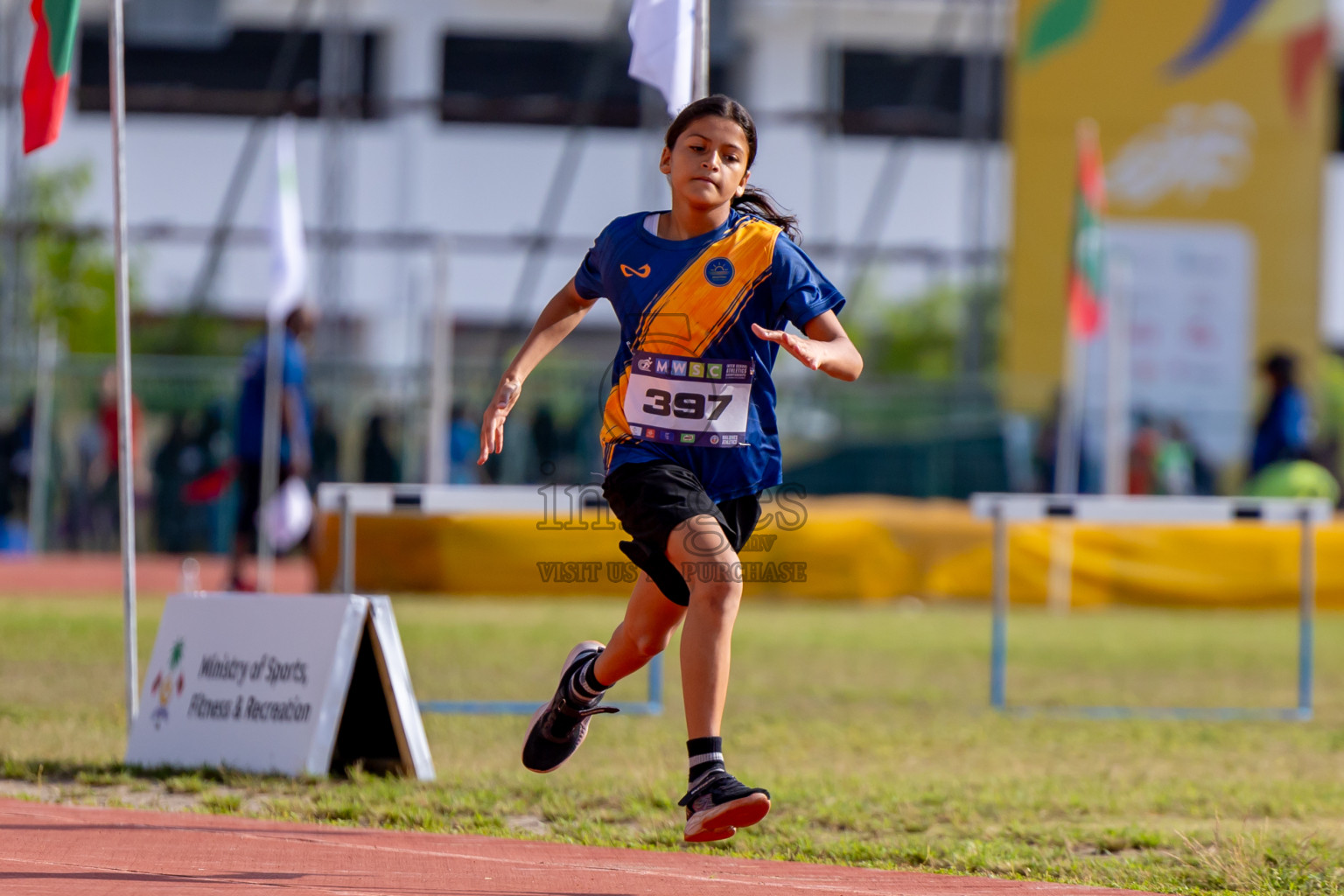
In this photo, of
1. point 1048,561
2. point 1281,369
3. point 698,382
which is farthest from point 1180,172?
point 698,382

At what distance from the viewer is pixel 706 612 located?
418cm

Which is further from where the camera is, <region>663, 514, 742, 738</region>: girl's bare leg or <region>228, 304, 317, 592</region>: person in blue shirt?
<region>228, 304, 317, 592</region>: person in blue shirt

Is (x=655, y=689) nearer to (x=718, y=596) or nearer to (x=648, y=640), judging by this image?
(x=648, y=640)

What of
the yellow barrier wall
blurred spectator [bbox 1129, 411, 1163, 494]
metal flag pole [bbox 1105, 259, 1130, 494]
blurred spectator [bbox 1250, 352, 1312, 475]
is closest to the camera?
blurred spectator [bbox 1250, 352, 1312, 475]

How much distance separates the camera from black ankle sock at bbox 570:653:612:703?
4.75m

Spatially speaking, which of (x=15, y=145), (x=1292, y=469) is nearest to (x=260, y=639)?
(x=1292, y=469)

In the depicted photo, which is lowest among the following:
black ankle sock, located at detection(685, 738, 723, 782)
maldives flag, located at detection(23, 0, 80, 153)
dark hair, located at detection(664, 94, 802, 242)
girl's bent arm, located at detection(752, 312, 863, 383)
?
black ankle sock, located at detection(685, 738, 723, 782)

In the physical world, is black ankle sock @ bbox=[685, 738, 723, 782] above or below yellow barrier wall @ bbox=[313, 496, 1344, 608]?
above

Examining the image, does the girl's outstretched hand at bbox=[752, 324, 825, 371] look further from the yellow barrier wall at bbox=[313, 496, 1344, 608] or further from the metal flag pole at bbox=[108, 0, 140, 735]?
the yellow barrier wall at bbox=[313, 496, 1344, 608]

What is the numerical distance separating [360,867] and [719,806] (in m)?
0.91

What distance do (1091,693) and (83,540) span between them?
14003 mm

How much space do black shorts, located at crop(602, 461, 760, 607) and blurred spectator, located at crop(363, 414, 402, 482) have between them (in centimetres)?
1617

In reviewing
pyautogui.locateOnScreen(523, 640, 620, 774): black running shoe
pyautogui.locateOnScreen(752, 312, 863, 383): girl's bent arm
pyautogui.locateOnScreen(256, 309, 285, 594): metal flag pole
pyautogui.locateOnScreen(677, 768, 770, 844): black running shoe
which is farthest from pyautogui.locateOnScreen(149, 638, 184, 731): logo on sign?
pyautogui.locateOnScreen(256, 309, 285, 594): metal flag pole

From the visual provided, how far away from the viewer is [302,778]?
18.0 feet
